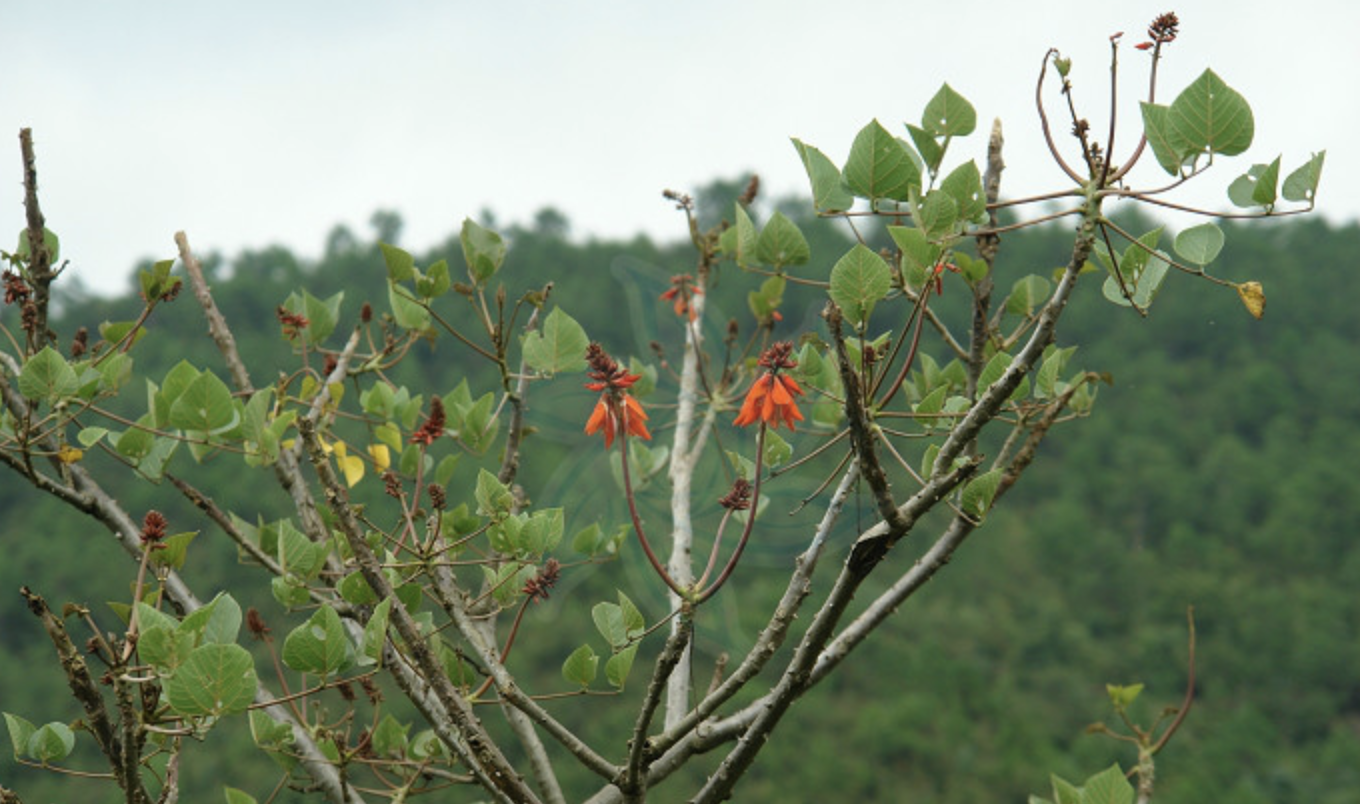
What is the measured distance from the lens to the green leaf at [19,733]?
136 centimetres

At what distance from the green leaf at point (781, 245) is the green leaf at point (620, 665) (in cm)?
50

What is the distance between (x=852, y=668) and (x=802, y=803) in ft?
12.8

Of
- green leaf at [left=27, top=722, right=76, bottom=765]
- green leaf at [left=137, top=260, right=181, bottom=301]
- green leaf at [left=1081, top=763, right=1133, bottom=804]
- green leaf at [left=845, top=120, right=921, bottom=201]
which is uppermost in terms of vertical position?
green leaf at [left=137, top=260, right=181, bottom=301]

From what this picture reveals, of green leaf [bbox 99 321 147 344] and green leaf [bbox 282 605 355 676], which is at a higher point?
green leaf [bbox 99 321 147 344]

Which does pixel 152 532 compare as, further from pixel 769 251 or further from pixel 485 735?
pixel 769 251

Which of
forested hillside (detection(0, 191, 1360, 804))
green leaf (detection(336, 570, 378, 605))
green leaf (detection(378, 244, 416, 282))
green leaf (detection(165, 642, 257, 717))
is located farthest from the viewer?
forested hillside (detection(0, 191, 1360, 804))

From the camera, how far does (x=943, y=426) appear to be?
52.5 inches

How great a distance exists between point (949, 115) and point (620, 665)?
0.62m

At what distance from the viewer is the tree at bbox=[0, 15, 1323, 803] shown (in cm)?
107

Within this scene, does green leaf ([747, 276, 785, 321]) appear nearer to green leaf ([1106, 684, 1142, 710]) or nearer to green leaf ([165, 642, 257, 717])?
green leaf ([1106, 684, 1142, 710])

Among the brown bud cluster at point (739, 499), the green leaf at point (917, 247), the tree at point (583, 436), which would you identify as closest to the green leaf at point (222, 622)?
the tree at point (583, 436)

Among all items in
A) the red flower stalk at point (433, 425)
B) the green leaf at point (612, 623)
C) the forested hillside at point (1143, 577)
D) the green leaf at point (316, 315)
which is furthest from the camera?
the forested hillside at point (1143, 577)

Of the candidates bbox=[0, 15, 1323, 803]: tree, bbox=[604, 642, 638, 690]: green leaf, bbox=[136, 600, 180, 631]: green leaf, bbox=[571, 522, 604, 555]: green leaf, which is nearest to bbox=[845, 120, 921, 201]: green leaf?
bbox=[0, 15, 1323, 803]: tree

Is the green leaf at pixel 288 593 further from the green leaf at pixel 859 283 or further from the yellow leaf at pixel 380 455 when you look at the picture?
the green leaf at pixel 859 283
